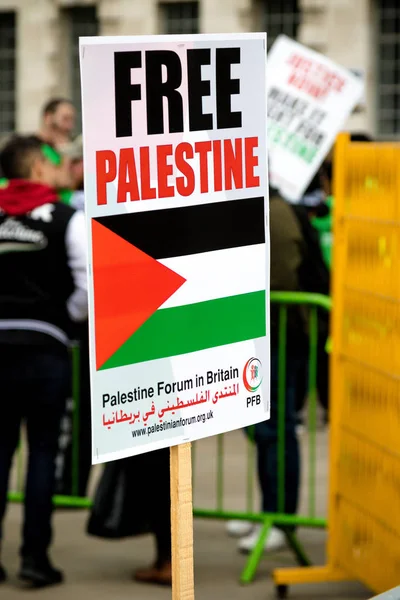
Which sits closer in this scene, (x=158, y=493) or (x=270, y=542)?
(x=158, y=493)

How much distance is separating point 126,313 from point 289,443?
3.04 m

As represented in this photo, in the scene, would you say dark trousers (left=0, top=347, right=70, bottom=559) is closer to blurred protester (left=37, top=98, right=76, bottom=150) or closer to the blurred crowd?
the blurred crowd

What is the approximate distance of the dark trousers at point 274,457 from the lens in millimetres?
6766

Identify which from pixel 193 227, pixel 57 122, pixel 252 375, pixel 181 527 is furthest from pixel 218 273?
pixel 57 122

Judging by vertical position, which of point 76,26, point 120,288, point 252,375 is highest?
point 76,26

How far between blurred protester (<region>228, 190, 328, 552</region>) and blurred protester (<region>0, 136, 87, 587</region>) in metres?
0.93

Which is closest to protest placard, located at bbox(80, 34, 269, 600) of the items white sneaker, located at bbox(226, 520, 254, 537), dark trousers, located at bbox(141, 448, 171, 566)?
dark trousers, located at bbox(141, 448, 171, 566)

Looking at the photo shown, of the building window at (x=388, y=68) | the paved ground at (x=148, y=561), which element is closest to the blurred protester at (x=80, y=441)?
the paved ground at (x=148, y=561)

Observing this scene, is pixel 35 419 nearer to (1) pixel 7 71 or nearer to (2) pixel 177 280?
(2) pixel 177 280

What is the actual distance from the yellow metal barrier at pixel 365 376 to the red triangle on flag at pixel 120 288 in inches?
62.8

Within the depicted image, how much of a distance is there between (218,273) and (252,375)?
31 centimetres

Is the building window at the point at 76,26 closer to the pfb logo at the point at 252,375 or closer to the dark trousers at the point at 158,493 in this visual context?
the dark trousers at the point at 158,493

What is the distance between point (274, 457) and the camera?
677cm

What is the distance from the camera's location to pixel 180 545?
394 cm
